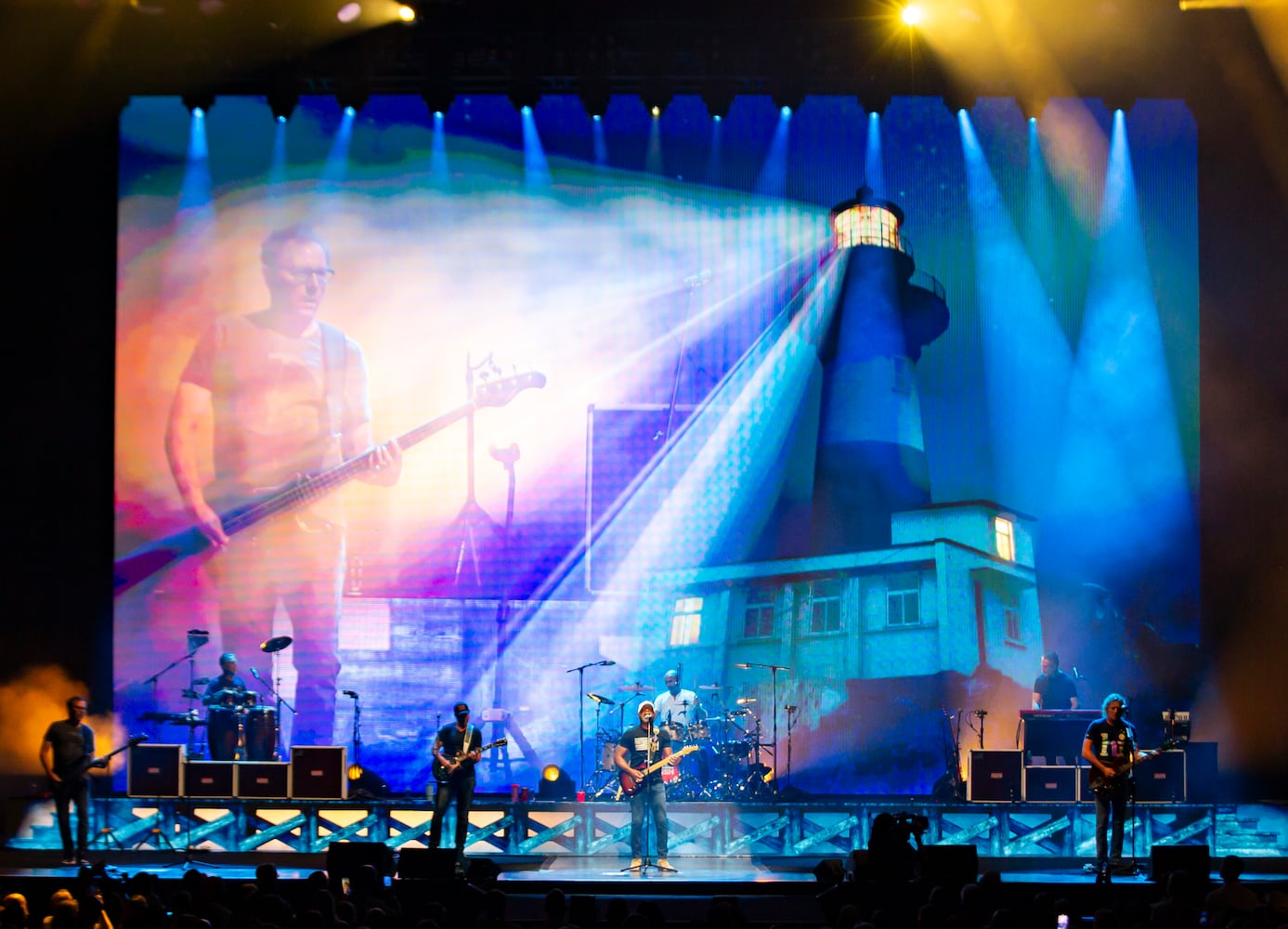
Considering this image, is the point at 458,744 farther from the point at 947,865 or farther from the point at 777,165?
the point at 777,165

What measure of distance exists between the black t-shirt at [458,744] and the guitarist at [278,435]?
2550mm

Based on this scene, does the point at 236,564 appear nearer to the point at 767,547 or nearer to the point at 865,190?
the point at 767,547

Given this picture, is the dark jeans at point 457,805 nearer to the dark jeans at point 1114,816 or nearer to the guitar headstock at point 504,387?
the guitar headstock at point 504,387

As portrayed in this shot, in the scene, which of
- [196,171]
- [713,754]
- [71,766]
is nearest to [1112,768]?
[713,754]

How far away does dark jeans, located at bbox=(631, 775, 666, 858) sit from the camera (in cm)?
1049

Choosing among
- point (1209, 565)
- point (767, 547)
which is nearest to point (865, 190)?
point (767, 547)

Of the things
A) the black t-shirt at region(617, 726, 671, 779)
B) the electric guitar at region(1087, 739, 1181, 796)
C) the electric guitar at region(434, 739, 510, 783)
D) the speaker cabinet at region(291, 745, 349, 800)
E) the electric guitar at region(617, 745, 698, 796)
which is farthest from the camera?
the speaker cabinet at region(291, 745, 349, 800)

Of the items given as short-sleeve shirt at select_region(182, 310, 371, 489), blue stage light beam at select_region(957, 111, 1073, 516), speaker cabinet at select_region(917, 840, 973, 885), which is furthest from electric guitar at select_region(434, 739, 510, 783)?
blue stage light beam at select_region(957, 111, 1073, 516)

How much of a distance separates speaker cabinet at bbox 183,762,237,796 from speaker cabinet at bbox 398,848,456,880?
13.5 ft

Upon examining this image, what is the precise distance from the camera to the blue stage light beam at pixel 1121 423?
12.8 m

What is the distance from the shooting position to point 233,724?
1208 cm

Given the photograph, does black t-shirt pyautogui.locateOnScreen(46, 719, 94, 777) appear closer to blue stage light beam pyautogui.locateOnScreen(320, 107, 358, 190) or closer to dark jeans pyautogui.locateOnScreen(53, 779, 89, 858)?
dark jeans pyautogui.locateOnScreen(53, 779, 89, 858)

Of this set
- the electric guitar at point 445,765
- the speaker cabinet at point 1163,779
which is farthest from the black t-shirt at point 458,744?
the speaker cabinet at point 1163,779

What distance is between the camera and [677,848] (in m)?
11.5
